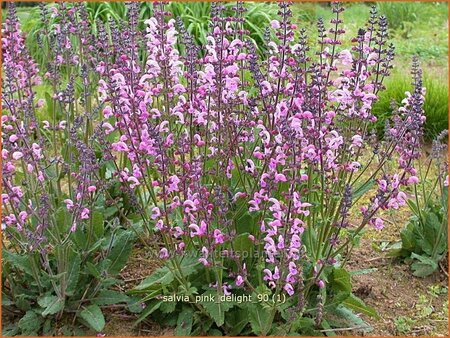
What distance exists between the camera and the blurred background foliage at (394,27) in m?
6.29

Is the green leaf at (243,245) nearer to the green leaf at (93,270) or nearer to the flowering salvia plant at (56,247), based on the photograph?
the flowering salvia plant at (56,247)

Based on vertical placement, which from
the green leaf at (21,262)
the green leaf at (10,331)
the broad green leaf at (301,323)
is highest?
the green leaf at (21,262)

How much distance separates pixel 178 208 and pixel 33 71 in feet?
4.85

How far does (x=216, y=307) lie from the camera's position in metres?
3.16

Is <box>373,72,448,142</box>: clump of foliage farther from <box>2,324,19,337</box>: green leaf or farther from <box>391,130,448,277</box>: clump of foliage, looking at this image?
<box>2,324,19,337</box>: green leaf

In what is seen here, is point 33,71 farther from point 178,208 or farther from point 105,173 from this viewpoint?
point 178,208

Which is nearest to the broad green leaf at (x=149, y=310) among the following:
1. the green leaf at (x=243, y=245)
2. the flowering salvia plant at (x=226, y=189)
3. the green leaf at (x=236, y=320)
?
the flowering salvia plant at (x=226, y=189)

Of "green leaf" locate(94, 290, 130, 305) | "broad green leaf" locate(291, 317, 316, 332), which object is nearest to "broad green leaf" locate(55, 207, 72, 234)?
"green leaf" locate(94, 290, 130, 305)

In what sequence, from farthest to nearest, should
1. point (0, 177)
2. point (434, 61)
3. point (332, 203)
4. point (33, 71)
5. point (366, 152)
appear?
point (434, 61) → point (366, 152) → point (33, 71) → point (332, 203) → point (0, 177)

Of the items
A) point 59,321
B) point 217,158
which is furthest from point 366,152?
point 59,321

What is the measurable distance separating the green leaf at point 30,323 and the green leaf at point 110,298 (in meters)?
0.32

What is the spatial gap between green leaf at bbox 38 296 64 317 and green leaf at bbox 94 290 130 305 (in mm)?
217

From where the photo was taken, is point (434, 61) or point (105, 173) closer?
point (105, 173)

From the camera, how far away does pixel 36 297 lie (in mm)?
3426
